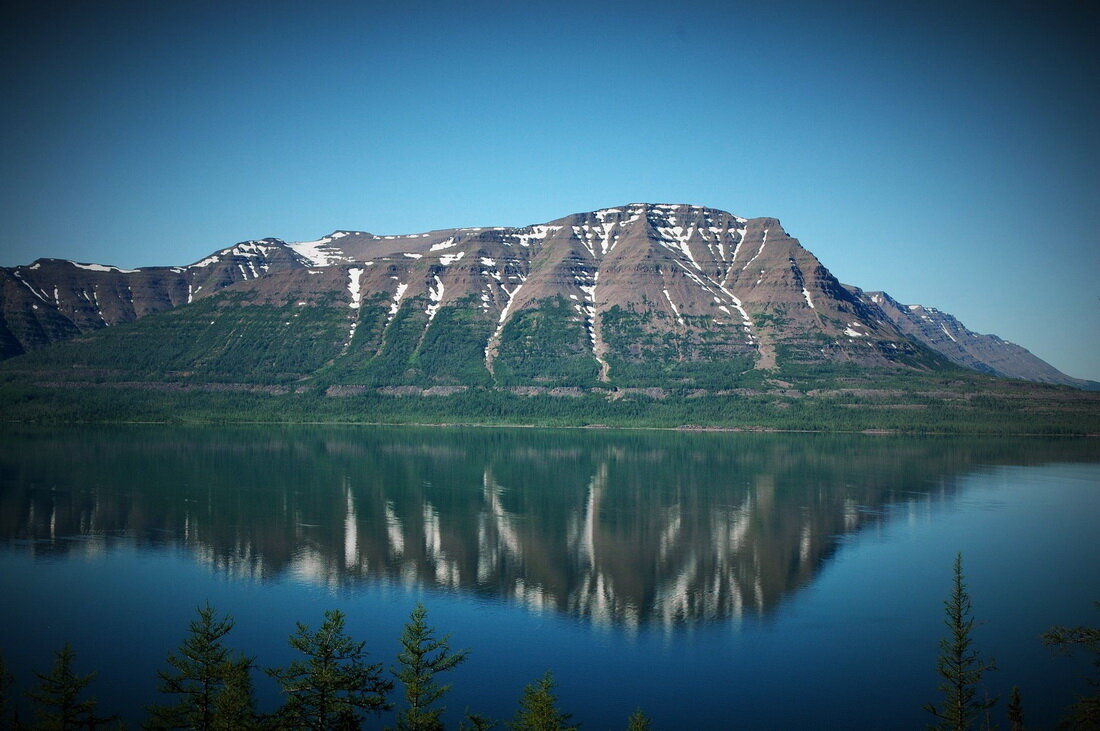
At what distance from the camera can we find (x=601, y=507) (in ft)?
309

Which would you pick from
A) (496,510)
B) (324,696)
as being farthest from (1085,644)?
(496,510)

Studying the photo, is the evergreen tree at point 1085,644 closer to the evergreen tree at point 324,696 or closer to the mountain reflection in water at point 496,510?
the evergreen tree at point 324,696

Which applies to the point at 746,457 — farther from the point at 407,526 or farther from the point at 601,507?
the point at 407,526

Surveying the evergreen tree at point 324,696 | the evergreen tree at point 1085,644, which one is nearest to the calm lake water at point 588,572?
the evergreen tree at point 1085,644

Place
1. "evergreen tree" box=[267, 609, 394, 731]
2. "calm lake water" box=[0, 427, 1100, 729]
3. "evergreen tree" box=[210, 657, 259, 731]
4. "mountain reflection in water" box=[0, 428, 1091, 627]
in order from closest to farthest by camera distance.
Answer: "evergreen tree" box=[210, 657, 259, 731], "evergreen tree" box=[267, 609, 394, 731], "calm lake water" box=[0, 427, 1100, 729], "mountain reflection in water" box=[0, 428, 1091, 627]

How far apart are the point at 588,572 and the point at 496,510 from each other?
27.1 m

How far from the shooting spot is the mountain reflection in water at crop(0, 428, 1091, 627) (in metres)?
63.8

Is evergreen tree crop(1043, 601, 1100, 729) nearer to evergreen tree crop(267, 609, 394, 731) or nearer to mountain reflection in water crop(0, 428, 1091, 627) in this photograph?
evergreen tree crop(267, 609, 394, 731)

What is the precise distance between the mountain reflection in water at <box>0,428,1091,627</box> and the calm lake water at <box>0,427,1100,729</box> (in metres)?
0.45

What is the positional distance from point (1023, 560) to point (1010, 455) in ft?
308

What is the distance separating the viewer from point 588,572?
215 feet

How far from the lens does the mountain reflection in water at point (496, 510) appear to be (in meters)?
63.8

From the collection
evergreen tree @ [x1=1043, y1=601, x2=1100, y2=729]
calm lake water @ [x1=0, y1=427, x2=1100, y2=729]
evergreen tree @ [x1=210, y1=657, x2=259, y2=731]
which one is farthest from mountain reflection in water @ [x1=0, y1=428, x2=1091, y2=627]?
evergreen tree @ [x1=210, y1=657, x2=259, y2=731]

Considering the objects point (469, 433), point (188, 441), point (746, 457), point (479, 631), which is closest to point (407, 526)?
point (479, 631)
